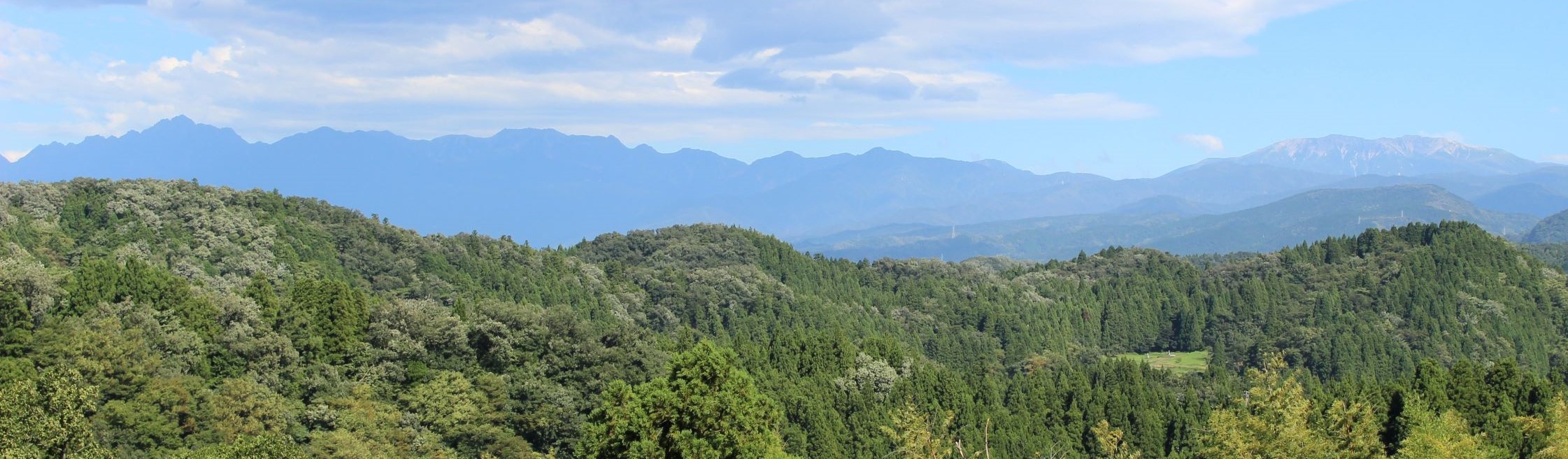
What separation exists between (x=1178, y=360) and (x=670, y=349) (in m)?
62.2

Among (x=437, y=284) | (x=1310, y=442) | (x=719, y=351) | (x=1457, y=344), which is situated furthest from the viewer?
(x=1457, y=344)

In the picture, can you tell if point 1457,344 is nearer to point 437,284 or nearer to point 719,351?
point 437,284

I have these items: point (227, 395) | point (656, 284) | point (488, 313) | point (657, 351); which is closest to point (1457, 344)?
point (656, 284)

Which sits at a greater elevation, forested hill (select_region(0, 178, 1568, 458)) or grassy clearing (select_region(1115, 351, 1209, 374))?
forested hill (select_region(0, 178, 1568, 458))

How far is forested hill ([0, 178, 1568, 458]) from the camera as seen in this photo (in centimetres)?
4034

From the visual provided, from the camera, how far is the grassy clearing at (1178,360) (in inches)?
4126

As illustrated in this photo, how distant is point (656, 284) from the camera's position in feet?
363

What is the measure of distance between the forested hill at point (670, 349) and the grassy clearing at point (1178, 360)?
1.80 metres

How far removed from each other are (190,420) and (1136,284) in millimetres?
A: 100559

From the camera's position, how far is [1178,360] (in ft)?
373

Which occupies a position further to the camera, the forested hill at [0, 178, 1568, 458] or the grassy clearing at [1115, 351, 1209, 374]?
the grassy clearing at [1115, 351, 1209, 374]

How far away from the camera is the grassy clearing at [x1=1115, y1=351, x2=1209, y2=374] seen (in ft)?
344

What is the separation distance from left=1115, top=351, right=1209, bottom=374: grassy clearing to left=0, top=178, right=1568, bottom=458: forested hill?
5.89ft

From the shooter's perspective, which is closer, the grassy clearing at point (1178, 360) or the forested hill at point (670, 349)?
the forested hill at point (670, 349)
